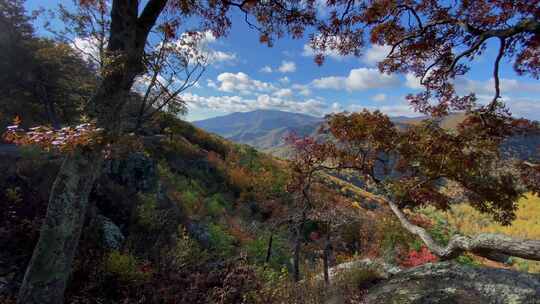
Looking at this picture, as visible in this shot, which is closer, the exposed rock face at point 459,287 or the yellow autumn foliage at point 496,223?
the exposed rock face at point 459,287

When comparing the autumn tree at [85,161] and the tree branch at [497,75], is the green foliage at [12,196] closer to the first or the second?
the autumn tree at [85,161]

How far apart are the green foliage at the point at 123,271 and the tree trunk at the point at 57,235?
0.86 meters

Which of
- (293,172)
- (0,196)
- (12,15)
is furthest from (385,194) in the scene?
(12,15)

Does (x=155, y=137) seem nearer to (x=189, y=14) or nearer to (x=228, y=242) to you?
(x=228, y=242)

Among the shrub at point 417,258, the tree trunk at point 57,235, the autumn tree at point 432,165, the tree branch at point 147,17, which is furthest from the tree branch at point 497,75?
the tree trunk at point 57,235

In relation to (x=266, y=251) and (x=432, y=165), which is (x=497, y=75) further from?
(x=266, y=251)

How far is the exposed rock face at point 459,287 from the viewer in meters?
3.24

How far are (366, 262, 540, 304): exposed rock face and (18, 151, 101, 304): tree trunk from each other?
407 centimetres

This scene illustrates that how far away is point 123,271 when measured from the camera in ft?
12.7

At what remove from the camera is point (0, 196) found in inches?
180

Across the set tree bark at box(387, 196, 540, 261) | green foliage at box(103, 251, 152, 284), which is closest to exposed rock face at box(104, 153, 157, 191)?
green foliage at box(103, 251, 152, 284)

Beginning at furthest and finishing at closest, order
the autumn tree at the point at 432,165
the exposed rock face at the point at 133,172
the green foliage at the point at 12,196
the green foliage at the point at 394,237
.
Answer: the green foliage at the point at 394,237 < the exposed rock face at the point at 133,172 < the green foliage at the point at 12,196 < the autumn tree at the point at 432,165

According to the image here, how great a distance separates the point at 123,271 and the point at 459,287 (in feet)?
15.6

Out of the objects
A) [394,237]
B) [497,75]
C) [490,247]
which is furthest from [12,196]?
[394,237]
